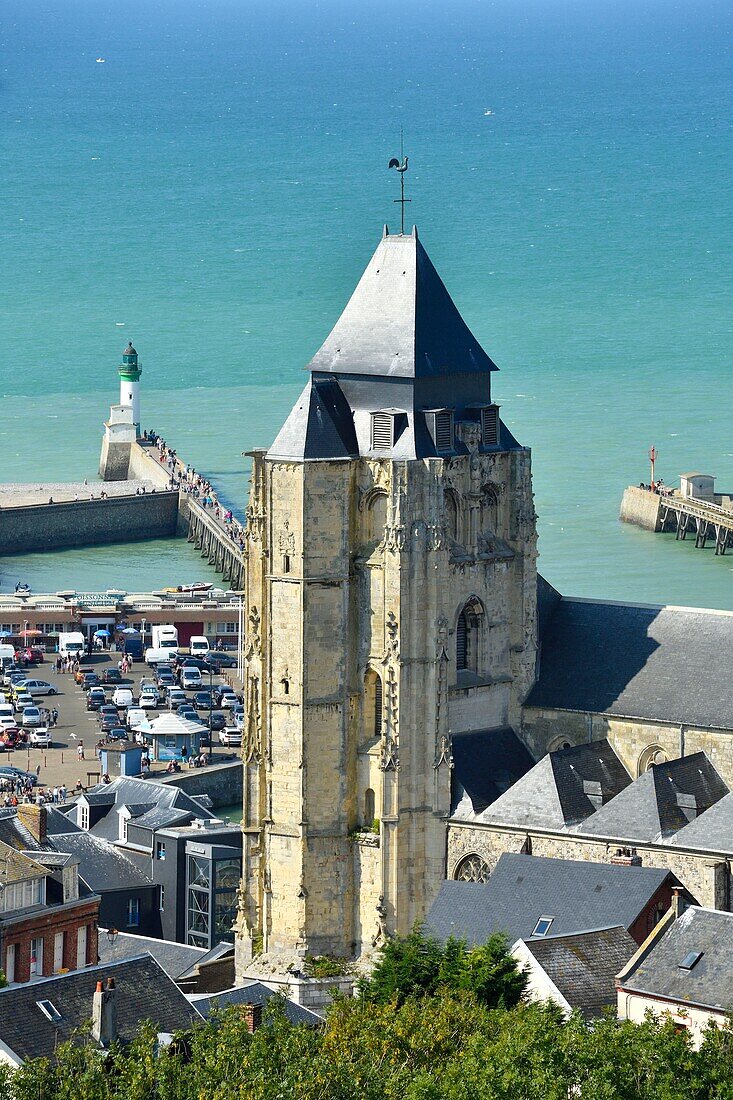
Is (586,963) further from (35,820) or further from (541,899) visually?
(35,820)

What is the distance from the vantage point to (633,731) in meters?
67.6

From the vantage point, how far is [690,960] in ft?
184

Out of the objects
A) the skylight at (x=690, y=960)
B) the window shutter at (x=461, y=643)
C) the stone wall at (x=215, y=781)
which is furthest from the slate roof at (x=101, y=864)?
the skylight at (x=690, y=960)

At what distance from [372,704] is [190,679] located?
34.2 metres

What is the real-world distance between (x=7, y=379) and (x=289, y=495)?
374ft

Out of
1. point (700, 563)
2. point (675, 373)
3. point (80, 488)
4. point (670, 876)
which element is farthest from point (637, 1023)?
point (675, 373)

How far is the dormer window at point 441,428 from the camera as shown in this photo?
65812 mm

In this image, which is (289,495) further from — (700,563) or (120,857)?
(700,563)

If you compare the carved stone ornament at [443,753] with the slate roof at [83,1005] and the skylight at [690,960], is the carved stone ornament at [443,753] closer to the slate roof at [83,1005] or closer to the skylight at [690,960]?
the skylight at [690,960]

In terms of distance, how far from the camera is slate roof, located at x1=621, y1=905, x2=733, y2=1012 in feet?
180

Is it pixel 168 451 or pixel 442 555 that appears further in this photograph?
pixel 168 451

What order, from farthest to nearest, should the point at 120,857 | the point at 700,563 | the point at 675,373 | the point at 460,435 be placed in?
the point at 675,373 → the point at 700,563 → the point at 120,857 → the point at 460,435

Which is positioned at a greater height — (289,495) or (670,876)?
(289,495)

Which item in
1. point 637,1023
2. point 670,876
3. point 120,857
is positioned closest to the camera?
point 637,1023
